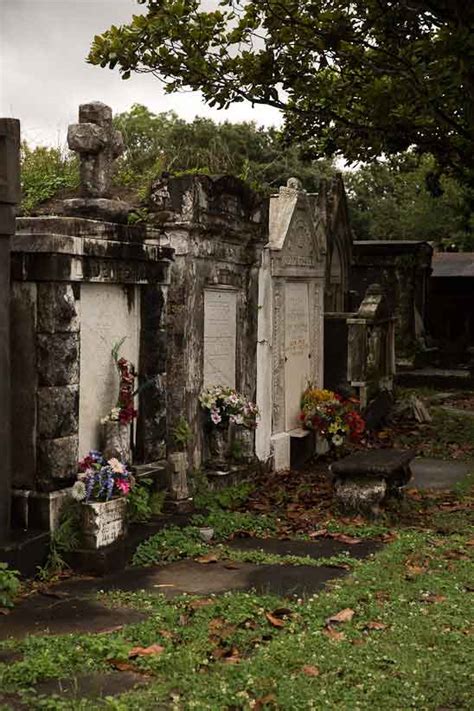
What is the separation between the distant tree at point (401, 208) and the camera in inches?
1303

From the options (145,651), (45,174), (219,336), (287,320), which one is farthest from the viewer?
(287,320)

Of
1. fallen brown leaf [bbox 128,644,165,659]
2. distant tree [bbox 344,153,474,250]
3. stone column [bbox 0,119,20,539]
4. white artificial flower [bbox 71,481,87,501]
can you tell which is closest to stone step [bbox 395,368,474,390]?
distant tree [bbox 344,153,474,250]

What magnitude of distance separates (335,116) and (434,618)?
7.92 metres

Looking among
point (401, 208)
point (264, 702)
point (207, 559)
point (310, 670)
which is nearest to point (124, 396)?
point (207, 559)

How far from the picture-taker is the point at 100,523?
659cm

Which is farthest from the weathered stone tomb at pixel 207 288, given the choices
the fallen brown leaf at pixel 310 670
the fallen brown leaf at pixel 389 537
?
the fallen brown leaf at pixel 310 670

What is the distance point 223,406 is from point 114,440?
1.88 metres

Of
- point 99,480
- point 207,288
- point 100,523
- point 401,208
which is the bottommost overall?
point 100,523

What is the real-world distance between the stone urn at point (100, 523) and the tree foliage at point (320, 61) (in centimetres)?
562

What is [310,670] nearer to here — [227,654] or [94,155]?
[227,654]

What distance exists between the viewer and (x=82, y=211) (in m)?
7.82

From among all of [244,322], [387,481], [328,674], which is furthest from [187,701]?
[244,322]

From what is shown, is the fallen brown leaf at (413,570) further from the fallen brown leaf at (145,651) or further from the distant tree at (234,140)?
the distant tree at (234,140)

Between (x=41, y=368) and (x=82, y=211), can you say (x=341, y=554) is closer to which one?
(x=41, y=368)
